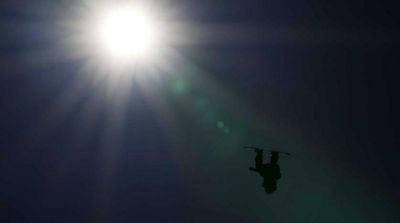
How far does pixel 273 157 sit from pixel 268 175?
3.46ft

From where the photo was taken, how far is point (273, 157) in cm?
2122

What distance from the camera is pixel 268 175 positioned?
2069 centimetres
